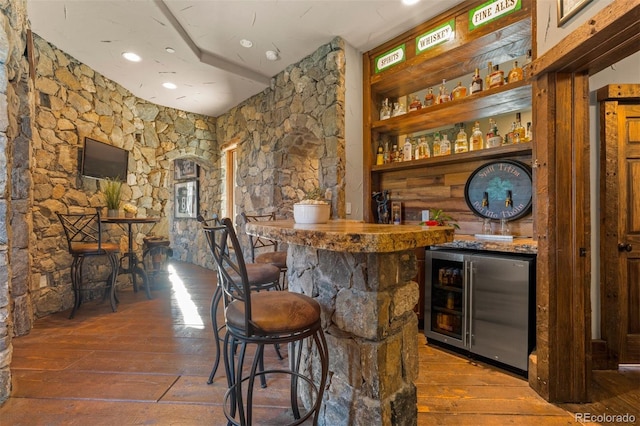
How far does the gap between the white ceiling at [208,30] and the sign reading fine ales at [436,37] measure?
13 cm

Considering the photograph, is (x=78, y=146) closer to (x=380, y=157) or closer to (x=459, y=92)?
(x=380, y=157)

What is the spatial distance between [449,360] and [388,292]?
55.0 inches

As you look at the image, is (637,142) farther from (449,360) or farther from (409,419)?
(409,419)

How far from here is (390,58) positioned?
289cm

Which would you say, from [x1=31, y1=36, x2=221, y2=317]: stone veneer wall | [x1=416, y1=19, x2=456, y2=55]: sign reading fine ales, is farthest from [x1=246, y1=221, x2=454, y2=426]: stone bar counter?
[x1=31, y1=36, x2=221, y2=317]: stone veneer wall

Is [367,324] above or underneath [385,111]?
underneath

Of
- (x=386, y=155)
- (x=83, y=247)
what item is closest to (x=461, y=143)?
(x=386, y=155)

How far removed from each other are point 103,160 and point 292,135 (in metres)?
2.32

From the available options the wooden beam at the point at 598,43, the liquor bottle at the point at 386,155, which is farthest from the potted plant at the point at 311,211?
the liquor bottle at the point at 386,155

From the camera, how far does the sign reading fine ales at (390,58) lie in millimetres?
2797

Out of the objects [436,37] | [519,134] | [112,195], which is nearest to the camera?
[519,134]

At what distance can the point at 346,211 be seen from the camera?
119 inches

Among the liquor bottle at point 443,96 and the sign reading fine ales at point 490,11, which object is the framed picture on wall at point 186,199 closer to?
the liquor bottle at point 443,96

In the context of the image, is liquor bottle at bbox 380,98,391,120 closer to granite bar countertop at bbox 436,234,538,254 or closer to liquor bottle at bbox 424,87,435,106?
liquor bottle at bbox 424,87,435,106
